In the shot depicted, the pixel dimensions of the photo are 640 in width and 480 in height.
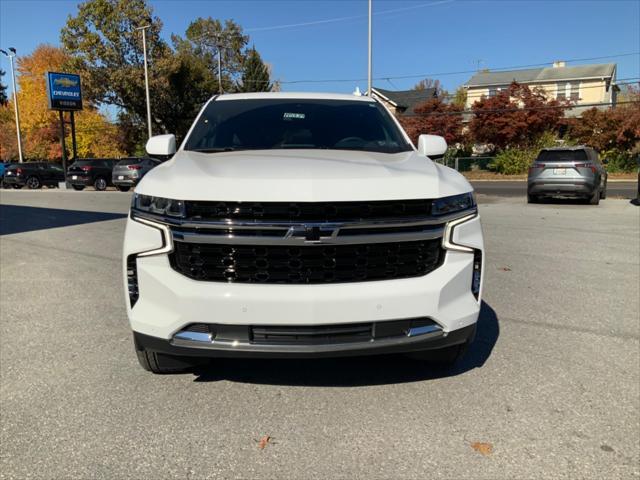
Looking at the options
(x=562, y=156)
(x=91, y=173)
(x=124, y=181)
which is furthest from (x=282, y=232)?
(x=91, y=173)

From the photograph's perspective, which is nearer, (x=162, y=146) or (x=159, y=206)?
(x=159, y=206)

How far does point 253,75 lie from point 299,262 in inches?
2383

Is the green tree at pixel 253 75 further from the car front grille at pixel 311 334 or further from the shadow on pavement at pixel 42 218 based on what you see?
the car front grille at pixel 311 334

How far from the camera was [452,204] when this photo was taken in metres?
2.86

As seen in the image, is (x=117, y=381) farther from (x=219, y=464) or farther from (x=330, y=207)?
(x=330, y=207)

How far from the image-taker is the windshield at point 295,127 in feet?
12.9

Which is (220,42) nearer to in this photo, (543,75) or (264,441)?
(543,75)

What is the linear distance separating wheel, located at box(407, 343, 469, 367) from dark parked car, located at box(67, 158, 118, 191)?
2702cm

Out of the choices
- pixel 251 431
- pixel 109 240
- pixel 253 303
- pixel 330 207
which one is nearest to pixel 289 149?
pixel 330 207

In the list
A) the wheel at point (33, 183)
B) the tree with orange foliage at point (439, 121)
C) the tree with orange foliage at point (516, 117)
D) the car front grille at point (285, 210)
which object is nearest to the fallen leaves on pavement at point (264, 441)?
the car front grille at point (285, 210)

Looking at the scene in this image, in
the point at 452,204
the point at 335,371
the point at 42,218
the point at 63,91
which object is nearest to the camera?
the point at 452,204

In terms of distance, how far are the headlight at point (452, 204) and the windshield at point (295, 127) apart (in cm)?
100

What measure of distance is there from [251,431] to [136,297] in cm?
94

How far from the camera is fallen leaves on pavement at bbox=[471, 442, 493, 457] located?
258 centimetres
